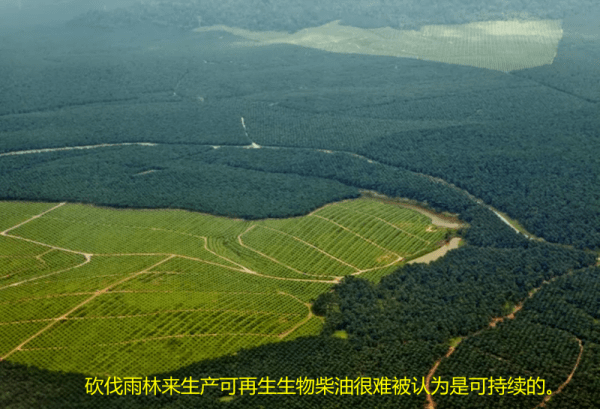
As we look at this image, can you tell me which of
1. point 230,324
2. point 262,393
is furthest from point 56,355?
point 262,393

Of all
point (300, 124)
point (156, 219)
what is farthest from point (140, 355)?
point (300, 124)

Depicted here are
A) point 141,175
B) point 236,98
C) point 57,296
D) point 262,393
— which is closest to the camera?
point 262,393

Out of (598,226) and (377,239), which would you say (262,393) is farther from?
(598,226)

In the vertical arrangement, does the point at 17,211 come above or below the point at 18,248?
above

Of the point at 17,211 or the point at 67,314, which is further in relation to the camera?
the point at 17,211

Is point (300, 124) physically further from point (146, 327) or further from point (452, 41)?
point (452, 41)

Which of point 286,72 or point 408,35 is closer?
point 286,72

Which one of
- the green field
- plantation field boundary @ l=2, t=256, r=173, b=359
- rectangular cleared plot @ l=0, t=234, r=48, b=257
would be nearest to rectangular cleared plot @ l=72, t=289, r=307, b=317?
the green field
